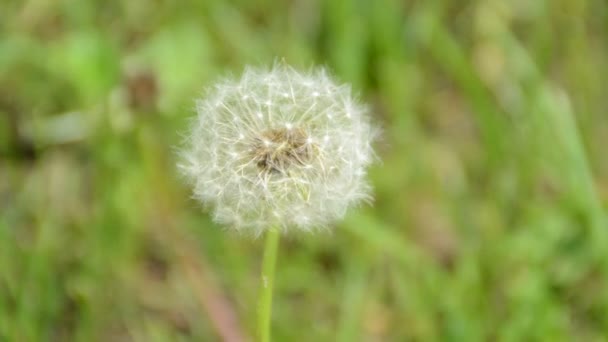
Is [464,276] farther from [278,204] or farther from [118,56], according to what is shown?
[118,56]

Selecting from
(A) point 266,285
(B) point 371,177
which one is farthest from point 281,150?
(B) point 371,177

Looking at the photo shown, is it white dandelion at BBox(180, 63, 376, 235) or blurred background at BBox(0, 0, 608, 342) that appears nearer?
white dandelion at BBox(180, 63, 376, 235)

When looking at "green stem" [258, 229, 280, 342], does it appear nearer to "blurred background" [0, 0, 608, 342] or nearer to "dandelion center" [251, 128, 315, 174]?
"dandelion center" [251, 128, 315, 174]

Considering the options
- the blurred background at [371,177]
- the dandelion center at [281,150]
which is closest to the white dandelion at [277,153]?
the dandelion center at [281,150]

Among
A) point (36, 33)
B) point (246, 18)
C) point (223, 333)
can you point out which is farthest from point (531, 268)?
point (36, 33)

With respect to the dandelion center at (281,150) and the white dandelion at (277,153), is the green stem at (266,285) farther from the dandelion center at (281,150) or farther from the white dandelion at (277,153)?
the dandelion center at (281,150)

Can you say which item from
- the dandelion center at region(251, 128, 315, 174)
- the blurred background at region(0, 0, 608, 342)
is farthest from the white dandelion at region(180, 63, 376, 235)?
the blurred background at region(0, 0, 608, 342)

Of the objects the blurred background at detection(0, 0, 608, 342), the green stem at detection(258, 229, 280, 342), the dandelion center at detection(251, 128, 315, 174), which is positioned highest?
the blurred background at detection(0, 0, 608, 342)
